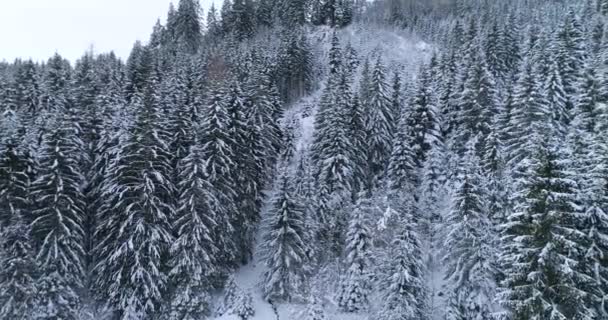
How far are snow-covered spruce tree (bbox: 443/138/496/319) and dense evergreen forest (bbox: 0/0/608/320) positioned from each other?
13cm

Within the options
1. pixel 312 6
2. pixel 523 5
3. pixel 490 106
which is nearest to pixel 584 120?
pixel 490 106

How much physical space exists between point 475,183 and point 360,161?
17.5 meters

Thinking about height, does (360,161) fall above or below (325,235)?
above

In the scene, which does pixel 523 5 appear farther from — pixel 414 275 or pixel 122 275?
pixel 122 275

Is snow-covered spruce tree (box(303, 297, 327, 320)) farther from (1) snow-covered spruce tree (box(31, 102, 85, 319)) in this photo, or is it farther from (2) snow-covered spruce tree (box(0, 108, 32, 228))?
(2) snow-covered spruce tree (box(0, 108, 32, 228))

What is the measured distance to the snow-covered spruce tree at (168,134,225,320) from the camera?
35.5 metres

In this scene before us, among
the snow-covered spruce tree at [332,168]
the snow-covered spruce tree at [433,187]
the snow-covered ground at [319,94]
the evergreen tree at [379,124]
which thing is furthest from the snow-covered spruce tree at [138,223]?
the evergreen tree at [379,124]

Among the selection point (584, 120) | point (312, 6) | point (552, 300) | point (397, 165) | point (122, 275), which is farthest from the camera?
point (312, 6)

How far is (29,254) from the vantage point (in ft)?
104

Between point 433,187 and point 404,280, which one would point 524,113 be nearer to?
point 433,187

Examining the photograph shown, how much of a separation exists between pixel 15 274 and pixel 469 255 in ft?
97.0

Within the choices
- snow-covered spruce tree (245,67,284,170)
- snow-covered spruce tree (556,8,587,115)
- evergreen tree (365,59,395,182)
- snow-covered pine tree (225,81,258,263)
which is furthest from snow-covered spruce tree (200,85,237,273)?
snow-covered spruce tree (556,8,587,115)

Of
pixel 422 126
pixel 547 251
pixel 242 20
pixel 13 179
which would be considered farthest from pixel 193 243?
pixel 242 20

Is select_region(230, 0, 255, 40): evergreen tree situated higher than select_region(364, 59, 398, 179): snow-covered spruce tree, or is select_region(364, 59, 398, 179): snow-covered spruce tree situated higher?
select_region(230, 0, 255, 40): evergreen tree
